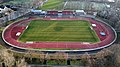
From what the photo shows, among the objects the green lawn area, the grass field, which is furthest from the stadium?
the green lawn area

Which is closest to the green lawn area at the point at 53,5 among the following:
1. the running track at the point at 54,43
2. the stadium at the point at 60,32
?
the stadium at the point at 60,32

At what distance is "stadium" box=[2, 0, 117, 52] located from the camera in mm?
33875

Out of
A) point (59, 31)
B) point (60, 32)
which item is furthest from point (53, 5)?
point (60, 32)

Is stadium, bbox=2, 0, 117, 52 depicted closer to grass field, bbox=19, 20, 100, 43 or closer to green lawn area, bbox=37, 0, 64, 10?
grass field, bbox=19, 20, 100, 43

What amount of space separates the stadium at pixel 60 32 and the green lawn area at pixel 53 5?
2.77 metres

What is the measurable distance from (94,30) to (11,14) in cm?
2146

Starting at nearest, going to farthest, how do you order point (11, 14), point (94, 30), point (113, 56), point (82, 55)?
1. point (113, 56)
2. point (82, 55)
3. point (94, 30)
4. point (11, 14)

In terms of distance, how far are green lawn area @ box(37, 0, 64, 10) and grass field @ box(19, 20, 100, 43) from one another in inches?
404

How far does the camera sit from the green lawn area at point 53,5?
5366 cm

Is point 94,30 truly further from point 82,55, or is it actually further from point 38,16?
point 38,16

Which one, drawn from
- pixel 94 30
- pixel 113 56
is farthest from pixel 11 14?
pixel 113 56

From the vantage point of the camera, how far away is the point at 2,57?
25984mm

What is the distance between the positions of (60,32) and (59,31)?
1.85 feet

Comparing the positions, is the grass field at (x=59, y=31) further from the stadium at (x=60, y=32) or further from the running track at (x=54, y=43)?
the running track at (x=54, y=43)
